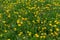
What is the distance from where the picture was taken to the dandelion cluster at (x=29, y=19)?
6.23 metres

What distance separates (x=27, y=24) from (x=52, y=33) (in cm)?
104

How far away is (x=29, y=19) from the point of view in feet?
23.2

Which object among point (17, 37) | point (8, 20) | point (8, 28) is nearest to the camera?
point (17, 37)

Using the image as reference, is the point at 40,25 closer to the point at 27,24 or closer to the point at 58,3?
the point at 27,24

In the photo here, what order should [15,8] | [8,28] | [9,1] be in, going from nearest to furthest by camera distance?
[8,28] → [15,8] → [9,1]

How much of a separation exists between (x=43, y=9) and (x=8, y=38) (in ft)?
7.88

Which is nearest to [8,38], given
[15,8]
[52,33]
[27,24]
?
[27,24]

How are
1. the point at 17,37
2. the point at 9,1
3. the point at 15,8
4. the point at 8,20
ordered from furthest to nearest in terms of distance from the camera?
the point at 9,1
the point at 15,8
the point at 8,20
the point at 17,37

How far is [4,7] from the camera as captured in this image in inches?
311

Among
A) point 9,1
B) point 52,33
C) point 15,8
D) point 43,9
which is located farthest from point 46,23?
point 9,1

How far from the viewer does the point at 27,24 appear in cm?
671

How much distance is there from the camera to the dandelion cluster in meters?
6.23

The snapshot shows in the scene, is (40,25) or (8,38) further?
(40,25)

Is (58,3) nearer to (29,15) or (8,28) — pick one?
(29,15)
